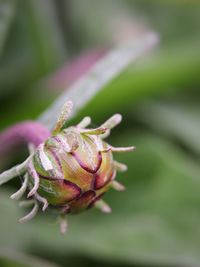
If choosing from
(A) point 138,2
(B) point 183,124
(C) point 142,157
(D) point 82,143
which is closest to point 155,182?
(C) point 142,157

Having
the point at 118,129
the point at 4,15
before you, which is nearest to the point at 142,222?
the point at 118,129

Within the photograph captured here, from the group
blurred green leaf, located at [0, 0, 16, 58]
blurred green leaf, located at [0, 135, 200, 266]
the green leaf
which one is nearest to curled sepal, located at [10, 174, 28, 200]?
the green leaf

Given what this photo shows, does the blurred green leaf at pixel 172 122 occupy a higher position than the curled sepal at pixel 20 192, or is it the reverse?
the blurred green leaf at pixel 172 122

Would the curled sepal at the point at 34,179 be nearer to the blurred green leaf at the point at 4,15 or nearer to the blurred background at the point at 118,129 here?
the blurred background at the point at 118,129

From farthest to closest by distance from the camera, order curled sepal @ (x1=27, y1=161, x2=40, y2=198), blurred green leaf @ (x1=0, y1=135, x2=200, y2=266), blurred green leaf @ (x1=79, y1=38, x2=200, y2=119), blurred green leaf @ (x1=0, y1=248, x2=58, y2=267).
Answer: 1. blurred green leaf @ (x1=79, y1=38, x2=200, y2=119)
2. blurred green leaf @ (x1=0, y1=135, x2=200, y2=266)
3. blurred green leaf @ (x1=0, y1=248, x2=58, y2=267)
4. curled sepal @ (x1=27, y1=161, x2=40, y2=198)

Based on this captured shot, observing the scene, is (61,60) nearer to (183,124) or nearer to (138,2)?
(183,124)

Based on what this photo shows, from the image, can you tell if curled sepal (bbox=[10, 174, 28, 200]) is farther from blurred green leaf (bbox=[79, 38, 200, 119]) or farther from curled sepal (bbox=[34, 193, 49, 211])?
blurred green leaf (bbox=[79, 38, 200, 119])

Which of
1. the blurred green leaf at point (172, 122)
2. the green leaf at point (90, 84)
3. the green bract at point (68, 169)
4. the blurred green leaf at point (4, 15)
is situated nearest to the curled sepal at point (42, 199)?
the green bract at point (68, 169)
